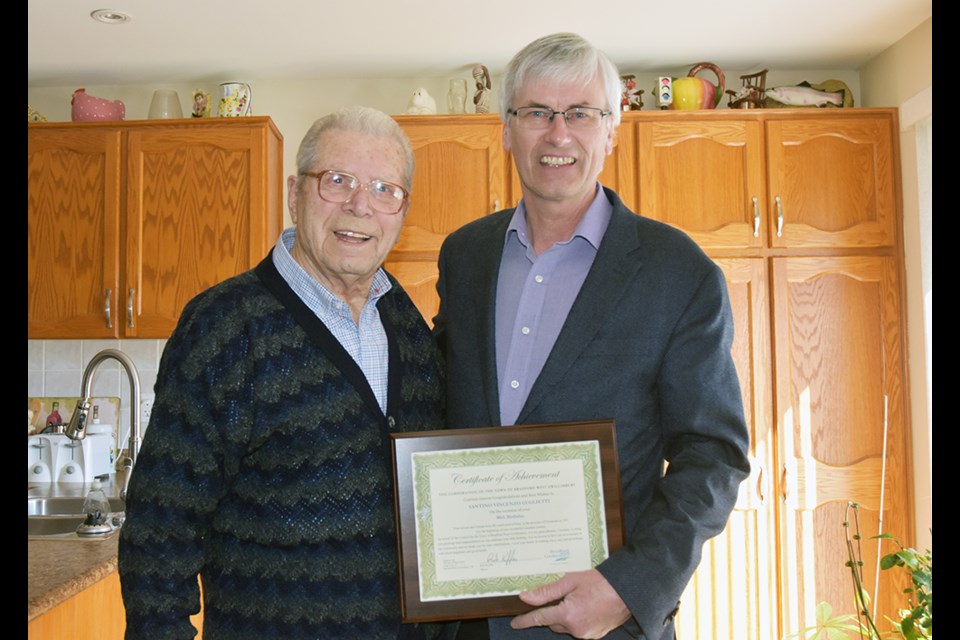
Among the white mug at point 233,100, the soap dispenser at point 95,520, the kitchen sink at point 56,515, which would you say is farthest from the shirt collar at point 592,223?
the white mug at point 233,100

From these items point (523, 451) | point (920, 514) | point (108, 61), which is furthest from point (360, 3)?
point (920, 514)

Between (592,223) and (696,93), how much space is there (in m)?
2.07

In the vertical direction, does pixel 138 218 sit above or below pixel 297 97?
below

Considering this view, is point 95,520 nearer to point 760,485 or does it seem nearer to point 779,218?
point 760,485

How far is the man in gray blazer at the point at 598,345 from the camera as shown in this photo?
4.05 feet

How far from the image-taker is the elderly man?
3.92 feet

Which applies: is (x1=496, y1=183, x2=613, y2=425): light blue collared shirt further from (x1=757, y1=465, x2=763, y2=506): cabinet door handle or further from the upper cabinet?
(x1=757, y1=465, x2=763, y2=506): cabinet door handle

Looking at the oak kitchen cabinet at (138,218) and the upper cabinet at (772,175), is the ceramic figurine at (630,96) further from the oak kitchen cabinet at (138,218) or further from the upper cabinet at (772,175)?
the oak kitchen cabinet at (138,218)

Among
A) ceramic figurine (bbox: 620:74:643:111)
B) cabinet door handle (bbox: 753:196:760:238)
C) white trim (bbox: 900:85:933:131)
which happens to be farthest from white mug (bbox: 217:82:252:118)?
white trim (bbox: 900:85:933:131)

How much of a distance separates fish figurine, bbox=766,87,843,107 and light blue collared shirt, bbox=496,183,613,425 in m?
2.14

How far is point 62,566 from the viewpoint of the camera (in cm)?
196

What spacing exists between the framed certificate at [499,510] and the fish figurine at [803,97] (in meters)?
2.52
